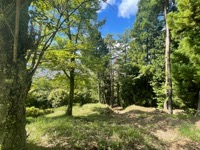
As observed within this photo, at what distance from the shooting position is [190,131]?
7.22 m

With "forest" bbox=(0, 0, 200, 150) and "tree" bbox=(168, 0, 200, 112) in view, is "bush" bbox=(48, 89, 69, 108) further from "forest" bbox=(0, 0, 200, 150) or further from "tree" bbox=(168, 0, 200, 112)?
"tree" bbox=(168, 0, 200, 112)

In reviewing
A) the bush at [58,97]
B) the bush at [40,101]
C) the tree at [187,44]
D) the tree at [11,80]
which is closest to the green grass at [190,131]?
the tree at [187,44]

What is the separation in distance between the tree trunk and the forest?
0.06 ft

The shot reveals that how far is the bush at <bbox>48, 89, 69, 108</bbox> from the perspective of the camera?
19750 millimetres

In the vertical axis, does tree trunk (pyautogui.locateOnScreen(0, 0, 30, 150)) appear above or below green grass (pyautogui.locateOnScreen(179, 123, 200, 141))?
above

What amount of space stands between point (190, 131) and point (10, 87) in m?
6.18

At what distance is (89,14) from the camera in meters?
11.7

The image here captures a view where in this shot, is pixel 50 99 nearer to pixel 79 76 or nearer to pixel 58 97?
pixel 58 97

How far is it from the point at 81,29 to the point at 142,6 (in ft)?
41.6

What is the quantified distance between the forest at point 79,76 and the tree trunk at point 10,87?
17 millimetres

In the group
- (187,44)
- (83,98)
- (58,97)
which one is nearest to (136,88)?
(83,98)

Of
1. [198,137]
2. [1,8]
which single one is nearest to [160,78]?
[198,137]

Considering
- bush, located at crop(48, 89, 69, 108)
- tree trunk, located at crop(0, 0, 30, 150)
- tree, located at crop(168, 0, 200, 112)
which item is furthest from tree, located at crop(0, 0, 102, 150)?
bush, located at crop(48, 89, 69, 108)

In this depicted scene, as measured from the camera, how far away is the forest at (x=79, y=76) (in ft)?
13.0
